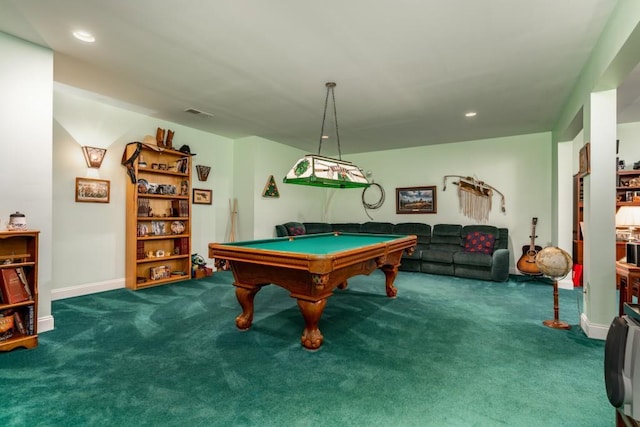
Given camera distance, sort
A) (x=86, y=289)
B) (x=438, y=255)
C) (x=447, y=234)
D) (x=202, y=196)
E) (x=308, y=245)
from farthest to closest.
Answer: (x=447, y=234) → (x=202, y=196) → (x=438, y=255) → (x=86, y=289) → (x=308, y=245)

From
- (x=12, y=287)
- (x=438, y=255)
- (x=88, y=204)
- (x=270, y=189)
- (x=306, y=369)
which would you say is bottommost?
(x=306, y=369)

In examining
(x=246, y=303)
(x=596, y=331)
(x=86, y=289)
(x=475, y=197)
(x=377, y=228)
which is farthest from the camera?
(x=377, y=228)

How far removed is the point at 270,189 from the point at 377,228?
2495 mm

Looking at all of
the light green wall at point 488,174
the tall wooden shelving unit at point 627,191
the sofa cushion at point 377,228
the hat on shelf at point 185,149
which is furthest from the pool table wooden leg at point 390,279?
the hat on shelf at point 185,149

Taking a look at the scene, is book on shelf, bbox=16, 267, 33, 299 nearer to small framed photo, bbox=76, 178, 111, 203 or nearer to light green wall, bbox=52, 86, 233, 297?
light green wall, bbox=52, 86, 233, 297

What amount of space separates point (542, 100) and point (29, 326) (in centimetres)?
617

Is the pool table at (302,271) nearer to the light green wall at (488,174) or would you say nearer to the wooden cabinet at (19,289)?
the wooden cabinet at (19,289)

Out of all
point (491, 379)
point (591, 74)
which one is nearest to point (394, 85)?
point (591, 74)

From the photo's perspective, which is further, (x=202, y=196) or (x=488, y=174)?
(x=488, y=174)

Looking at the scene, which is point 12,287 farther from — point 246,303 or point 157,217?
point 157,217

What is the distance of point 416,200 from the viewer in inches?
276

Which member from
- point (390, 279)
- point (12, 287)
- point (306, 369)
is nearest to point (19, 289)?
point (12, 287)

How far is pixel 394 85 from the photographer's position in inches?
147

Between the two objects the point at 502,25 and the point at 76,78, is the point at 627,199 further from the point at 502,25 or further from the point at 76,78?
the point at 76,78
